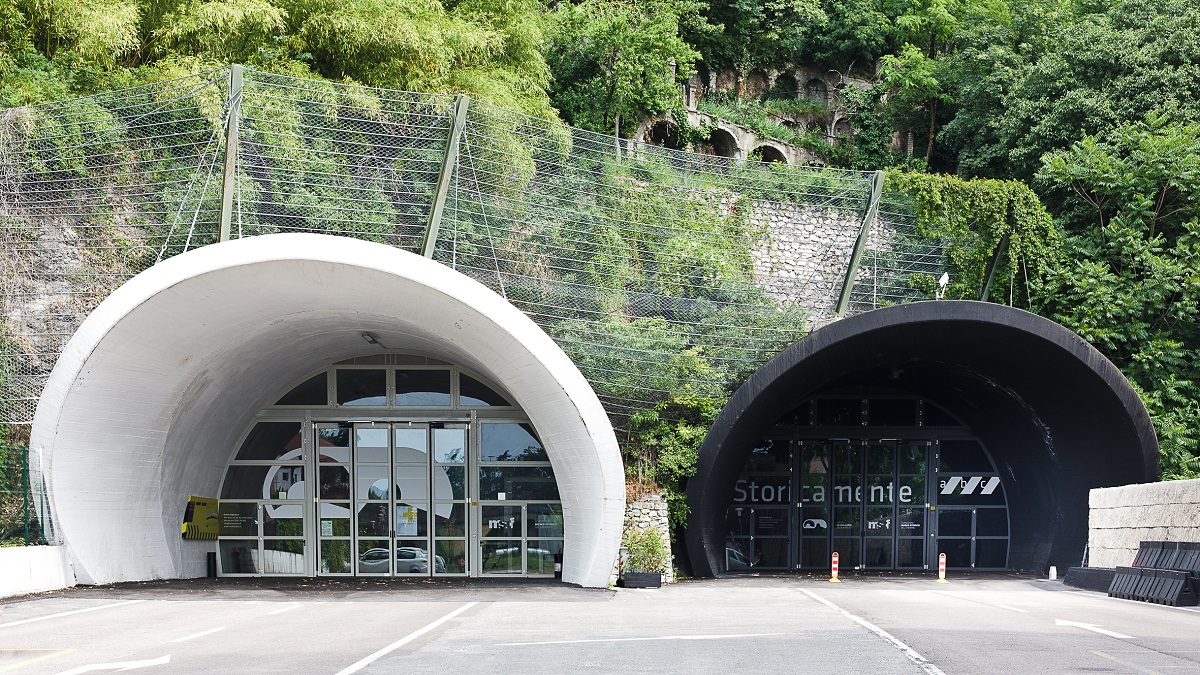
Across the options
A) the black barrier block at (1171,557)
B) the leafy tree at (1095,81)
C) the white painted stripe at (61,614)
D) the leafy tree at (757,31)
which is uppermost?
the leafy tree at (757,31)

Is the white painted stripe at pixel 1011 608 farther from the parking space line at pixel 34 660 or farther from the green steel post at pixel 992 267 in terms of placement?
the parking space line at pixel 34 660

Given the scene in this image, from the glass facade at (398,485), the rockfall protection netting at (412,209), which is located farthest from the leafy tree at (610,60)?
the rockfall protection netting at (412,209)

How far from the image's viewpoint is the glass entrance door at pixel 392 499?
21406 millimetres

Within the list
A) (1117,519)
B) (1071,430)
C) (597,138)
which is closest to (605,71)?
(597,138)

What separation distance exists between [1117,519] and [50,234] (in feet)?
55.9

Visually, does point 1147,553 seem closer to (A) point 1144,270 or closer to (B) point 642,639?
(A) point 1144,270

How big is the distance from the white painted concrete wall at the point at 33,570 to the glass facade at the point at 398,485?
5.56 metres

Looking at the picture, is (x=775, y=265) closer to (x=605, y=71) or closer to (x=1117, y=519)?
(x=1117, y=519)

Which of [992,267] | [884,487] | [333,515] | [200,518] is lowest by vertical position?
[333,515]

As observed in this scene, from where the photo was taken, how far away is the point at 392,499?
846 inches

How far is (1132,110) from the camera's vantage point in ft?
90.8

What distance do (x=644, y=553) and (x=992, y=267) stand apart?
9.26 metres

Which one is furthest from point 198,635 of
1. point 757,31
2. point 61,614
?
point 757,31

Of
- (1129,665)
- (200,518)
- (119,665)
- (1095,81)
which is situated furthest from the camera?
(1095,81)
